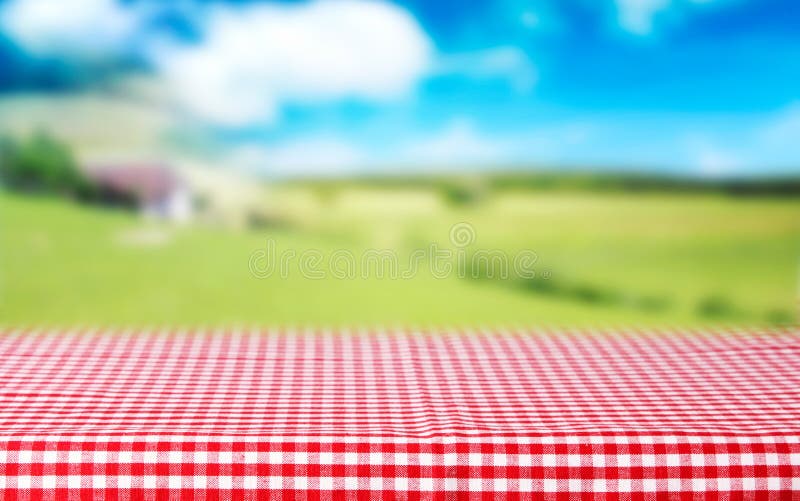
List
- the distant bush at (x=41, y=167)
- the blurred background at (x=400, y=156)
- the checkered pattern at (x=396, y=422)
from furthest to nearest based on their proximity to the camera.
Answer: the distant bush at (x=41, y=167) < the blurred background at (x=400, y=156) < the checkered pattern at (x=396, y=422)

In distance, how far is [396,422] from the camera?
1.27 metres

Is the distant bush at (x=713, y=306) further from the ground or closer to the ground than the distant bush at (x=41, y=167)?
closer to the ground

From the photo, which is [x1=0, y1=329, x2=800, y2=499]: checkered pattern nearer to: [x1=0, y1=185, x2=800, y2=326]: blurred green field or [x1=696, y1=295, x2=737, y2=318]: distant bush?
[x1=0, y1=185, x2=800, y2=326]: blurred green field

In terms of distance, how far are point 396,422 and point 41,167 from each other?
325cm

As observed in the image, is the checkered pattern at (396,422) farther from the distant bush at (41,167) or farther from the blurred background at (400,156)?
the distant bush at (41,167)

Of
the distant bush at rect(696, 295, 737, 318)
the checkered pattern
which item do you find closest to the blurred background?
the distant bush at rect(696, 295, 737, 318)

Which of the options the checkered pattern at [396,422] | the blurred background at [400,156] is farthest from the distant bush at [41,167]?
the checkered pattern at [396,422]

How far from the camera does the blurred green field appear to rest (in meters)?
4.07

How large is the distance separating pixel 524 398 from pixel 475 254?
9.00 feet

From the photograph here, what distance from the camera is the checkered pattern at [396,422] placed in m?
1.17

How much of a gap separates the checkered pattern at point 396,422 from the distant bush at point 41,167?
2.60 metres

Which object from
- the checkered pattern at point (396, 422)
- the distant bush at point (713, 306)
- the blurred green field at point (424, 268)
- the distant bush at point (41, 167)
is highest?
the distant bush at point (41, 167)

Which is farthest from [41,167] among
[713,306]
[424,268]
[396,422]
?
[396,422]

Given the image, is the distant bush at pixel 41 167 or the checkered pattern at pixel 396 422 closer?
the checkered pattern at pixel 396 422
